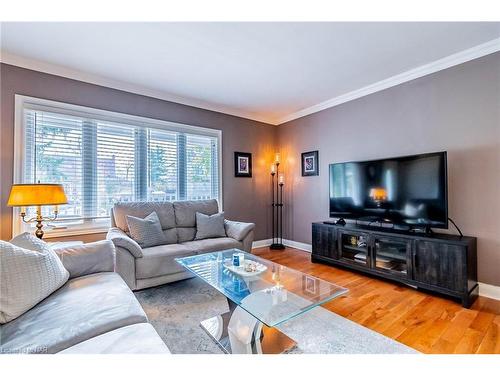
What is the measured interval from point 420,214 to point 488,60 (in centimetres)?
167

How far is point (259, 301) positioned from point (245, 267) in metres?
0.55

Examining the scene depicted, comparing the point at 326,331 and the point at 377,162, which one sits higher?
the point at 377,162

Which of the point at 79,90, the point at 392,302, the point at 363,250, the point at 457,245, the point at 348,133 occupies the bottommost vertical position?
the point at 392,302

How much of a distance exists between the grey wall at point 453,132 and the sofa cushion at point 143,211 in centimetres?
245

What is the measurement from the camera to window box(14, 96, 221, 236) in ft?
8.69

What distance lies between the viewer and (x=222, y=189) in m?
4.08

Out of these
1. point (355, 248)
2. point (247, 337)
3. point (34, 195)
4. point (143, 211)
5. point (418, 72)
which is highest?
point (418, 72)

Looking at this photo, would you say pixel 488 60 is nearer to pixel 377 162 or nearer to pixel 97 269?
pixel 377 162

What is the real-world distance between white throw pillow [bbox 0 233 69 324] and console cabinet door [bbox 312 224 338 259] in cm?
296

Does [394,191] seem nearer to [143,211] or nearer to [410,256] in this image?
[410,256]

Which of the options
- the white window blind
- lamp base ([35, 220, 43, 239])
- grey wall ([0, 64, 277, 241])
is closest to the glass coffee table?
lamp base ([35, 220, 43, 239])

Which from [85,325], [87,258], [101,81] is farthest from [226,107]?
[85,325]

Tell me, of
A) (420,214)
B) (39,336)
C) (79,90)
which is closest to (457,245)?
(420,214)
